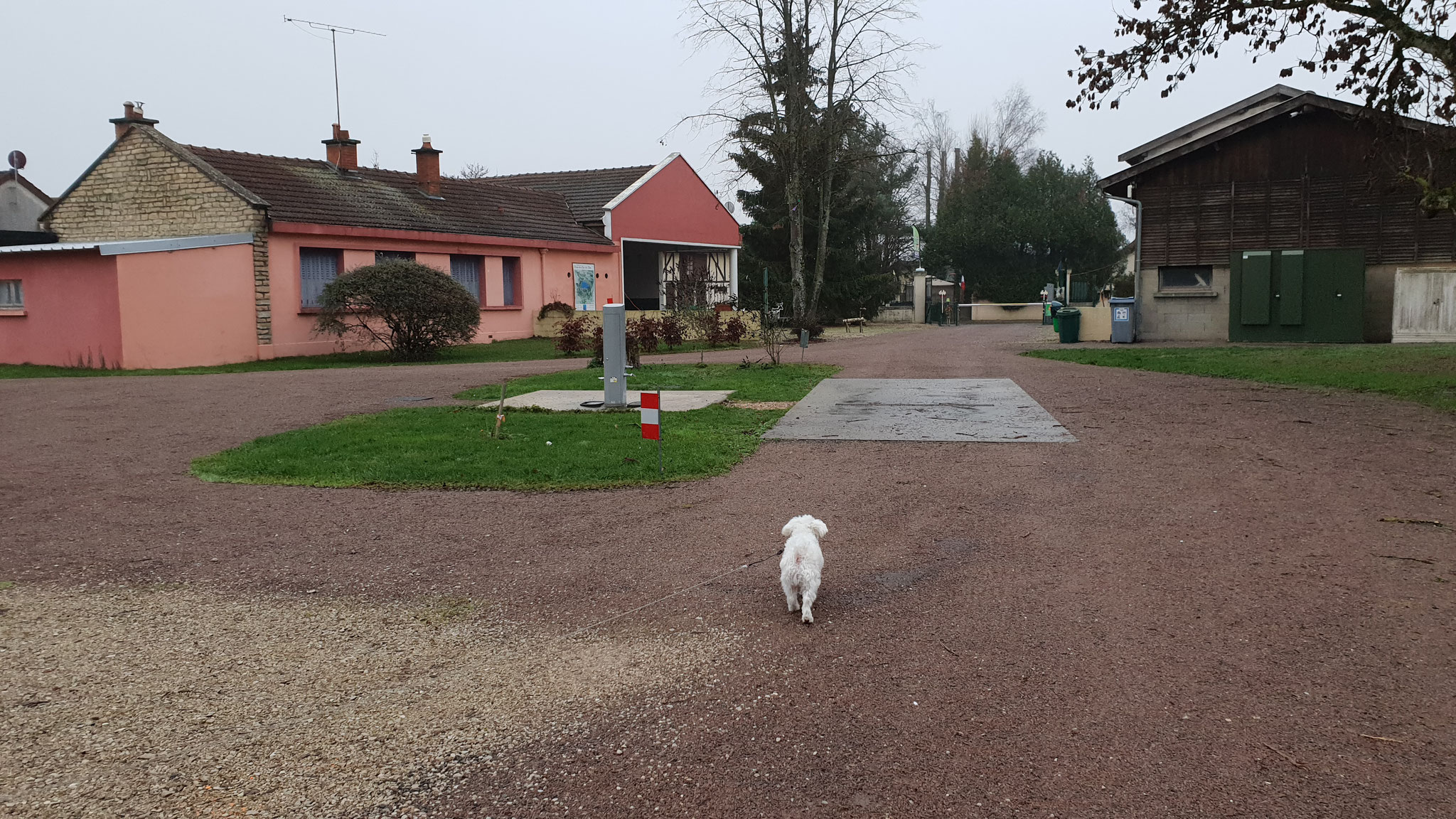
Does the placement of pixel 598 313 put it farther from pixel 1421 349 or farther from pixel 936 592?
pixel 936 592

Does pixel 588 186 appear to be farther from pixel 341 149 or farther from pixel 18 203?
pixel 18 203

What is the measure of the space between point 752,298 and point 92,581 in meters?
38.0

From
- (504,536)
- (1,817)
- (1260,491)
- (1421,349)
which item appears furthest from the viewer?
(1421,349)

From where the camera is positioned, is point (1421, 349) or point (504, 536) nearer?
point (504, 536)

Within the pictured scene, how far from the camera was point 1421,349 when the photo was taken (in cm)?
2120

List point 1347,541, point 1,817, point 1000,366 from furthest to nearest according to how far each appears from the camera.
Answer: point 1000,366 < point 1347,541 < point 1,817

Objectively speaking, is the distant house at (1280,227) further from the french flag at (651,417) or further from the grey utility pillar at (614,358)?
the french flag at (651,417)

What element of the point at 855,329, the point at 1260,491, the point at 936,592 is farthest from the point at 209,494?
the point at 855,329

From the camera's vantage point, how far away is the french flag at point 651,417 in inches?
333

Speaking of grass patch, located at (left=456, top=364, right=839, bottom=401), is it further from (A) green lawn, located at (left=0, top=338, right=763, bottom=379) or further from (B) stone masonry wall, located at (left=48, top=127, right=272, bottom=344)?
(B) stone masonry wall, located at (left=48, top=127, right=272, bottom=344)

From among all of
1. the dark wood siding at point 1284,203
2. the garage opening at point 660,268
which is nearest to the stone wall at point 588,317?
the garage opening at point 660,268

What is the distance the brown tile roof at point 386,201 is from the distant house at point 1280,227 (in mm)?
17884

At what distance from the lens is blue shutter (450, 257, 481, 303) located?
30188mm

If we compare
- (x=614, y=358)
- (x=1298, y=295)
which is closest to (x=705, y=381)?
(x=614, y=358)
